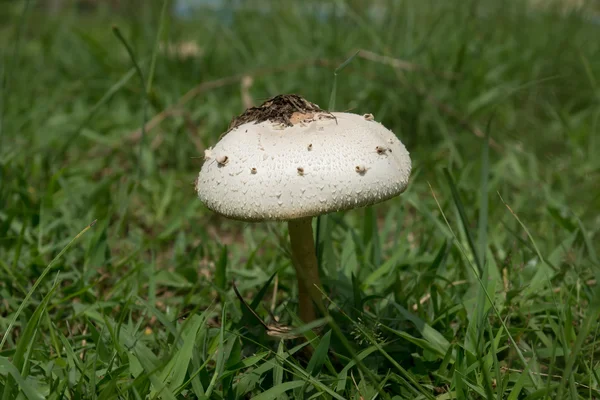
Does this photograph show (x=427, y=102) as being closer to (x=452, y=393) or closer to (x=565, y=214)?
(x=565, y=214)

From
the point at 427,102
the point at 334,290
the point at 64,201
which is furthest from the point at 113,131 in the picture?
the point at 334,290

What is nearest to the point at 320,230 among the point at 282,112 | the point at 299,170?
the point at 282,112

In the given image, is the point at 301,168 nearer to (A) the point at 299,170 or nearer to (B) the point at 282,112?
(A) the point at 299,170

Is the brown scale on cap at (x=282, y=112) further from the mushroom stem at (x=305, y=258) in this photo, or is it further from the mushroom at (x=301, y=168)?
the mushroom stem at (x=305, y=258)

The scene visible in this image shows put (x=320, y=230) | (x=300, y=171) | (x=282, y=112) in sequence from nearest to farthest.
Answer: (x=300, y=171) < (x=282, y=112) < (x=320, y=230)

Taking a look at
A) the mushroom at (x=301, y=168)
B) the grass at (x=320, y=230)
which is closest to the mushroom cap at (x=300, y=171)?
the mushroom at (x=301, y=168)
